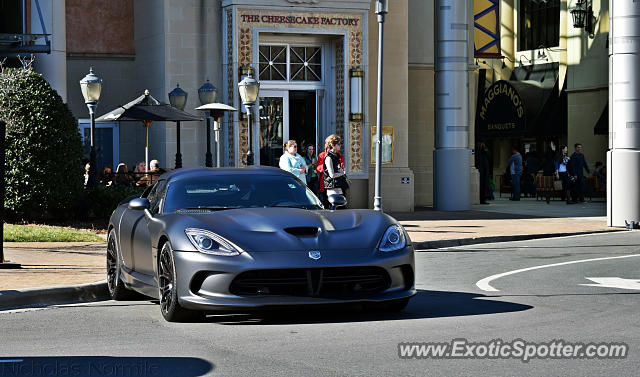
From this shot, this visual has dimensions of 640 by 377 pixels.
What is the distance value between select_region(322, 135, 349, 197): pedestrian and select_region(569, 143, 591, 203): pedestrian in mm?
17189

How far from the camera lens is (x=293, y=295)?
9203 mm

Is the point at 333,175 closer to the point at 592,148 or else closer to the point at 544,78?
the point at 592,148

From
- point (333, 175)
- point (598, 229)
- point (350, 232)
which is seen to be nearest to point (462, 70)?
point (598, 229)

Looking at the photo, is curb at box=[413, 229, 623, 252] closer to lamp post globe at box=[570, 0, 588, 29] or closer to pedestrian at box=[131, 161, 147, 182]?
pedestrian at box=[131, 161, 147, 182]

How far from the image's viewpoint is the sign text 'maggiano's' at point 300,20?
91.9 feet

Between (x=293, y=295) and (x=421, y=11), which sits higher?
(x=421, y=11)

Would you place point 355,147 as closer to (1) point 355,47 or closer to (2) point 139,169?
(1) point 355,47

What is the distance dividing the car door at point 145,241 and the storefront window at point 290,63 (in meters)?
17.8

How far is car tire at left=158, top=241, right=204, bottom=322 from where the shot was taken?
948cm

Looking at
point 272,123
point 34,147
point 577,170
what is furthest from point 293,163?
point 577,170

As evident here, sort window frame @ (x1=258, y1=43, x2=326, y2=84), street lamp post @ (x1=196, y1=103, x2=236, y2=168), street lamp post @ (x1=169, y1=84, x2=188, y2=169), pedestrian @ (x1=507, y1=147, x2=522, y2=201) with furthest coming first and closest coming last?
pedestrian @ (x1=507, y1=147, x2=522, y2=201), window frame @ (x1=258, y1=43, x2=326, y2=84), street lamp post @ (x1=169, y1=84, x2=188, y2=169), street lamp post @ (x1=196, y1=103, x2=236, y2=168)

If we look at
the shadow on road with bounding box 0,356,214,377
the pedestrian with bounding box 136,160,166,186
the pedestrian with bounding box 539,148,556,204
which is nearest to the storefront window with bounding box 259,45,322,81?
the pedestrian with bounding box 136,160,166,186

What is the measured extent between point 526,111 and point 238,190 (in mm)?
37019

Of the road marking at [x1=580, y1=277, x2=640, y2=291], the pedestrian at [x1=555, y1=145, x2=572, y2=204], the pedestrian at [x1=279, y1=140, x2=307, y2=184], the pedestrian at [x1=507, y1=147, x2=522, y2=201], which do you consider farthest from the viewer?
the pedestrian at [x1=507, y1=147, x2=522, y2=201]
